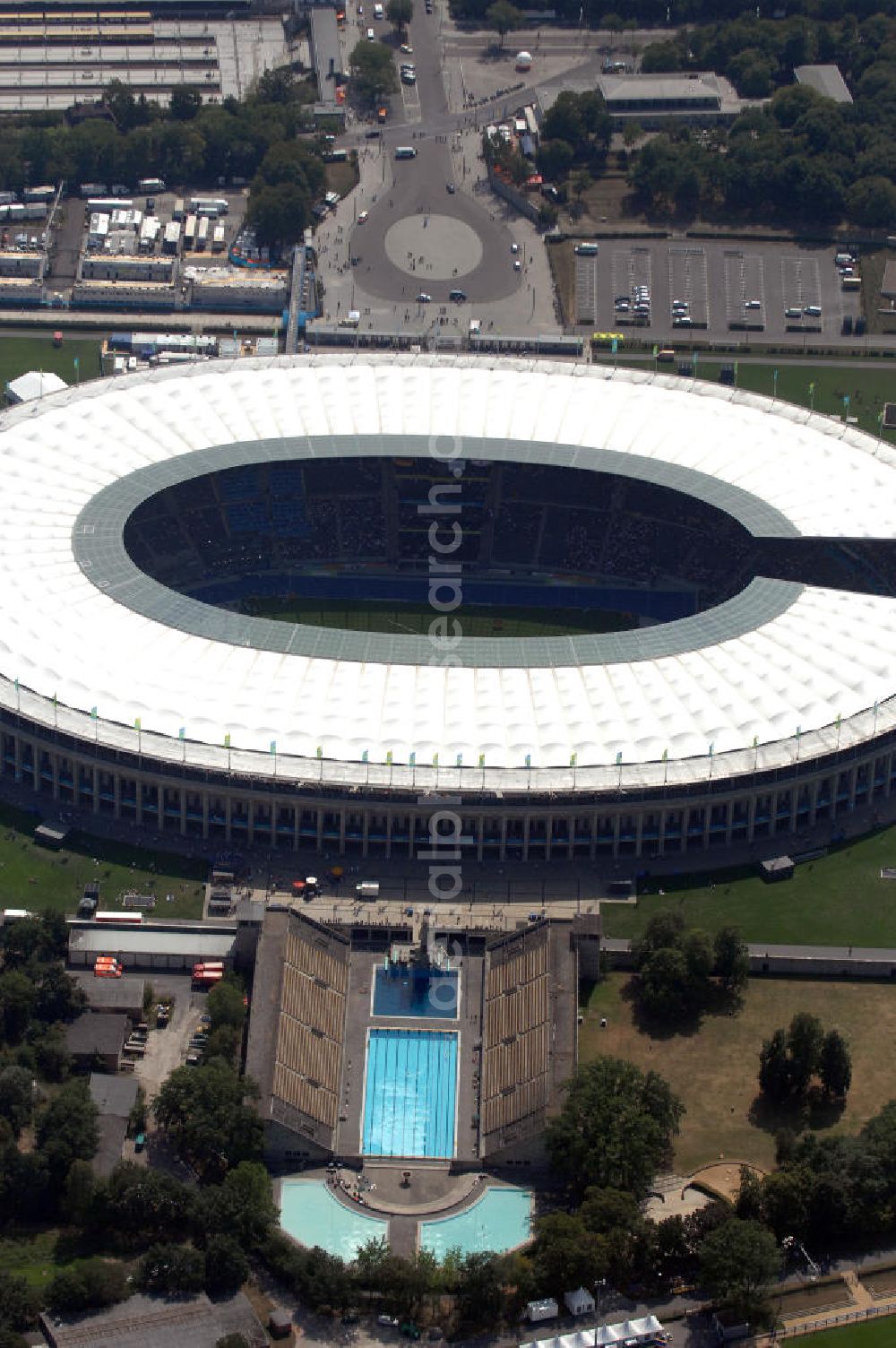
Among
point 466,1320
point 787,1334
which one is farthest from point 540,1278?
point 787,1334

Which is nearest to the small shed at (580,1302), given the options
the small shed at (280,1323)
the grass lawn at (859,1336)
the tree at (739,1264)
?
the tree at (739,1264)

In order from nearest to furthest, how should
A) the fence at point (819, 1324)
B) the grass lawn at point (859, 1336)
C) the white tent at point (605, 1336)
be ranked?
the white tent at point (605, 1336) < the grass lawn at point (859, 1336) < the fence at point (819, 1324)

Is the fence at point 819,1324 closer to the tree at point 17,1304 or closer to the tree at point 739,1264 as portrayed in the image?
the tree at point 739,1264

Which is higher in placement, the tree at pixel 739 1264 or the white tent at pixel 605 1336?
the tree at pixel 739 1264

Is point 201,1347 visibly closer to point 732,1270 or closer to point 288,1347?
point 288,1347

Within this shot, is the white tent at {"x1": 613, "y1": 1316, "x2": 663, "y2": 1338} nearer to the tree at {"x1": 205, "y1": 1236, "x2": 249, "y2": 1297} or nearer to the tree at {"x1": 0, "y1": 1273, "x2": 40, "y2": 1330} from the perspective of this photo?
the tree at {"x1": 205, "y1": 1236, "x2": 249, "y2": 1297}

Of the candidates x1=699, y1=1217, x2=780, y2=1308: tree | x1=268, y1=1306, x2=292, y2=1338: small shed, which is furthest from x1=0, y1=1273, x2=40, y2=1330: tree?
x1=699, y1=1217, x2=780, y2=1308: tree

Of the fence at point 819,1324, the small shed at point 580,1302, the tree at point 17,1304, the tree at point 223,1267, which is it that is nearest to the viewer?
the tree at point 17,1304
